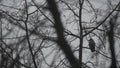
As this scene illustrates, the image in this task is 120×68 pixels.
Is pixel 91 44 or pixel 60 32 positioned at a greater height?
pixel 60 32

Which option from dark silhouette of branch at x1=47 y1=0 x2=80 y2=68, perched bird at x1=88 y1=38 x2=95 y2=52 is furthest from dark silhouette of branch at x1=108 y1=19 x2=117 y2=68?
dark silhouette of branch at x1=47 y1=0 x2=80 y2=68

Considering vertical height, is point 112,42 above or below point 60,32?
below

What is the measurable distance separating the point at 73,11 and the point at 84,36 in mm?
889

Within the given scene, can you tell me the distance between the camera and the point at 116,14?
22.3ft

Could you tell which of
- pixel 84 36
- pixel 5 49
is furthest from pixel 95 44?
pixel 5 49

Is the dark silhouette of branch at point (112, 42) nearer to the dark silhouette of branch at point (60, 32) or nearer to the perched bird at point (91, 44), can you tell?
the perched bird at point (91, 44)

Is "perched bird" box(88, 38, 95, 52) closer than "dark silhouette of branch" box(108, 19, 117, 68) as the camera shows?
Yes

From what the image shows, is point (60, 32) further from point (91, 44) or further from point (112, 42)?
point (112, 42)

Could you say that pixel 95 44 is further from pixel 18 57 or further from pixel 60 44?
pixel 18 57

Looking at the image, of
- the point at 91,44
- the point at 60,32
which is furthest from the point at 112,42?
the point at 60,32

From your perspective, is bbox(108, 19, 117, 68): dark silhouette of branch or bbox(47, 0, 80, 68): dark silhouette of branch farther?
bbox(108, 19, 117, 68): dark silhouette of branch

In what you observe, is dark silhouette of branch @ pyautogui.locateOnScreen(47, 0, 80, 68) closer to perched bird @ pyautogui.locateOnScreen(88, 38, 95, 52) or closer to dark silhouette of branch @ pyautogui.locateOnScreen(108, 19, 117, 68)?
perched bird @ pyautogui.locateOnScreen(88, 38, 95, 52)

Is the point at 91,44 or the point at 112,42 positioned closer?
the point at 91,44

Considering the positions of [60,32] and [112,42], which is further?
[112,42]
